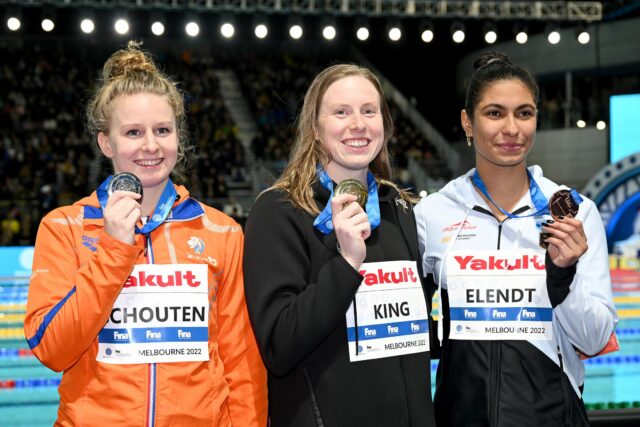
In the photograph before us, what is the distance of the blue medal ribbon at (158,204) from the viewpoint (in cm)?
232

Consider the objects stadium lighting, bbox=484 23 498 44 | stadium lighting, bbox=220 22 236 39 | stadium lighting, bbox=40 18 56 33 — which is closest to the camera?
stadium lighting, bbox=40 18 56 33

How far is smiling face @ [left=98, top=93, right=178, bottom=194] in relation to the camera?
238 centimetres

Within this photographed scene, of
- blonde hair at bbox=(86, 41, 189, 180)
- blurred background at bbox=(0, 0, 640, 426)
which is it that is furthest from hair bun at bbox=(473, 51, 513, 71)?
blurred background at bbox=(0, 0, 640, 426)

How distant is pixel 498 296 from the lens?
99.0 inches

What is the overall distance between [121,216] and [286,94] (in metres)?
21.6

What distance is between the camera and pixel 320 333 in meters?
2.09

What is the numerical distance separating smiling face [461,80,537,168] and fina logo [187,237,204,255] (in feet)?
3.46

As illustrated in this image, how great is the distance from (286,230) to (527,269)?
860mm

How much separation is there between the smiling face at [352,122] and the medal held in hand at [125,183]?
2.01 feet

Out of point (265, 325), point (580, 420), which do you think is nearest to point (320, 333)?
point (265, 325)

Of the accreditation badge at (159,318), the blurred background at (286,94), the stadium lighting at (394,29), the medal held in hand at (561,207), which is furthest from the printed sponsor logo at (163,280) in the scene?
the stadium lighting at (394,29)

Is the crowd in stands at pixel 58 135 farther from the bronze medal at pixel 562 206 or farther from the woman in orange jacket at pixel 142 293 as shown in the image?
the bronze medal at pixel 562 206

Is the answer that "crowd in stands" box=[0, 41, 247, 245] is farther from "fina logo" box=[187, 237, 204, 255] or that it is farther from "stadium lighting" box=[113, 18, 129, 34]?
"fina logo" box=[187, 237, 204, 255]

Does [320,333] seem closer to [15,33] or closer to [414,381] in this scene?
[414,381]
